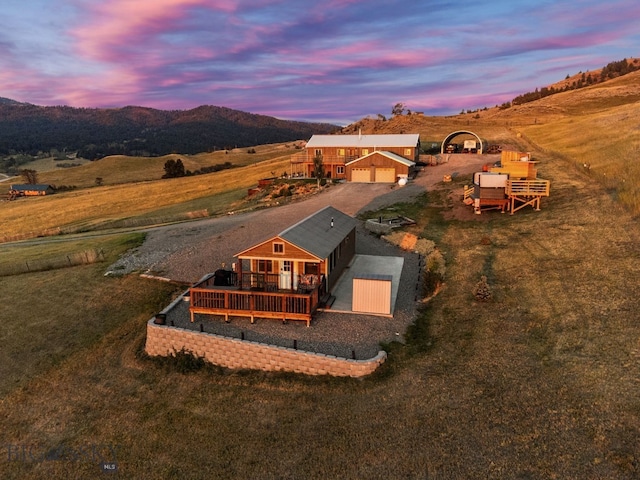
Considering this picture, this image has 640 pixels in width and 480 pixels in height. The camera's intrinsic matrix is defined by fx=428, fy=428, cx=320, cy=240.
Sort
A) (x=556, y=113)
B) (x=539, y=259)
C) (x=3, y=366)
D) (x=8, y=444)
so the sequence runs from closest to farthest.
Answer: (x=8, y=444), (x=3, y=366), (x=539, y=259), (x=556, y=113)

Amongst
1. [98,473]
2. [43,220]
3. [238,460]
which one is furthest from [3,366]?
[43,220]

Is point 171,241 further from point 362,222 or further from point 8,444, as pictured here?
point 8,444

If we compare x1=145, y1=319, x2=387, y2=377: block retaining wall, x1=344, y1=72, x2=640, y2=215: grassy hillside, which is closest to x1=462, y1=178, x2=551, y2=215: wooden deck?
x1=344, y1=72, x2=640, y2=215: grassy hillside

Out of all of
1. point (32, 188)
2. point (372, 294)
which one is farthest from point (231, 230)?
point (32, 188)

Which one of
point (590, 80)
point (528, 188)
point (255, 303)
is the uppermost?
point (590, 80)

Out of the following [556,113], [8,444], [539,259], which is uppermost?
[556,113]

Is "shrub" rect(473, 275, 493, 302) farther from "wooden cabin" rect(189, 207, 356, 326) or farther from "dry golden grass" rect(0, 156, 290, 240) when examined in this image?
"dry golden grass" rect(0, 156, 290, 240)

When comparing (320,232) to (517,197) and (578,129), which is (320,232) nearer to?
(517,197)
